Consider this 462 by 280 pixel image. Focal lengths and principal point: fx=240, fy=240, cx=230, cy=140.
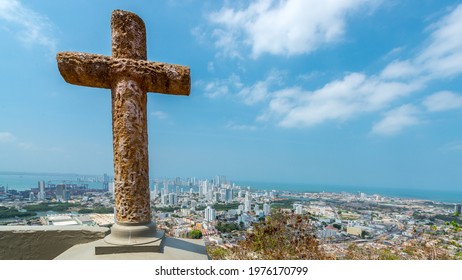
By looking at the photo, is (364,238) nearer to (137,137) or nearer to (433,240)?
(433,240)

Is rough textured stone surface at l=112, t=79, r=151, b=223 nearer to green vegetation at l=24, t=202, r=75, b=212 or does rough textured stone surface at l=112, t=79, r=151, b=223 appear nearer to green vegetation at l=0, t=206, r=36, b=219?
green vegetation at l=0, t=206, r=36, b=219

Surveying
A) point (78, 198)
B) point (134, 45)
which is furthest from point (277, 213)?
point (78, 198)

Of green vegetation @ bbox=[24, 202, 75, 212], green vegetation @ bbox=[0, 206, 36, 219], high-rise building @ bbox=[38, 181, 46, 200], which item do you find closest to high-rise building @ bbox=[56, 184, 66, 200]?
high-rise building @ bbox=[38, 181, 46, 200]

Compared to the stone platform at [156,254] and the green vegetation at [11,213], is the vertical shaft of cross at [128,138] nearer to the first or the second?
the stone platform at [156,254]

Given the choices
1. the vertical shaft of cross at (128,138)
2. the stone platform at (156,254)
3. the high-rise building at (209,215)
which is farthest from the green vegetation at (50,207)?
the vertical shaft of cross at (128,138)

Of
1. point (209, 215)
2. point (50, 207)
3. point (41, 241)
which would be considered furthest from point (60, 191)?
point (41, 241)

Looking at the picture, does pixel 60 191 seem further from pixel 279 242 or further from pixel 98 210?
pixel 279 242
